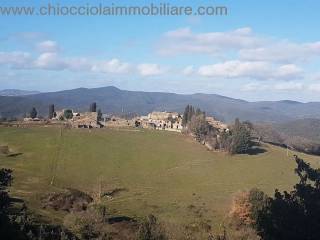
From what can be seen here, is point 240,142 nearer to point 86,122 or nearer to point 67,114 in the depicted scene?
point 86,122

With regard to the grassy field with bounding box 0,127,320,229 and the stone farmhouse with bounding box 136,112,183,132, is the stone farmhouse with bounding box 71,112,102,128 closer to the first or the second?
the grassy field with bounding box 0,127,320,229

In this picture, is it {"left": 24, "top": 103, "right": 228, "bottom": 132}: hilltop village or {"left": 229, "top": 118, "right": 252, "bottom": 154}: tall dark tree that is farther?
{"left": 24, "top": 103, "right": 228, "bottom": 132}: hilltop village

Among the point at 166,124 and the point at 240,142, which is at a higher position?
the point at 166,124

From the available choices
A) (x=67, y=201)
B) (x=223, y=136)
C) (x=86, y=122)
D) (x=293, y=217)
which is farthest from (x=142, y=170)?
(x=86, y=122)

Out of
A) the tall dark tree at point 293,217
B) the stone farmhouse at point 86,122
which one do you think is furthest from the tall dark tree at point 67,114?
the tall dark tree at point 293,217

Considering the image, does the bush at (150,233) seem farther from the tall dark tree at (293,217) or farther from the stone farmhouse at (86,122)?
the stone farmhouse at (86,122)

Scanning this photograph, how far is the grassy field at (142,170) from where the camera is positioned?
246 feet

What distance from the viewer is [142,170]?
102938mm

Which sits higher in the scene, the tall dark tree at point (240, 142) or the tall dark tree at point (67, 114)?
the tall dark tree at point (67, 114)

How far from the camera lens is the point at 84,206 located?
231ft

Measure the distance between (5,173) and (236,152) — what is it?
85.1 m

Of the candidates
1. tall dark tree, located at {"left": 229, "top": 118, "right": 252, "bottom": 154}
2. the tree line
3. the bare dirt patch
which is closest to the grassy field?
the bare dirt patch

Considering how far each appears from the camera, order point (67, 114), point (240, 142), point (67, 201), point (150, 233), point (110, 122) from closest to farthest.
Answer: point (150, 233) < point (67, 201) < point (240, 142) < point (110, 122) < point (67, 114)

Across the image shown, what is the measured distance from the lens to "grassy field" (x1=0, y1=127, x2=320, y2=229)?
246ft
